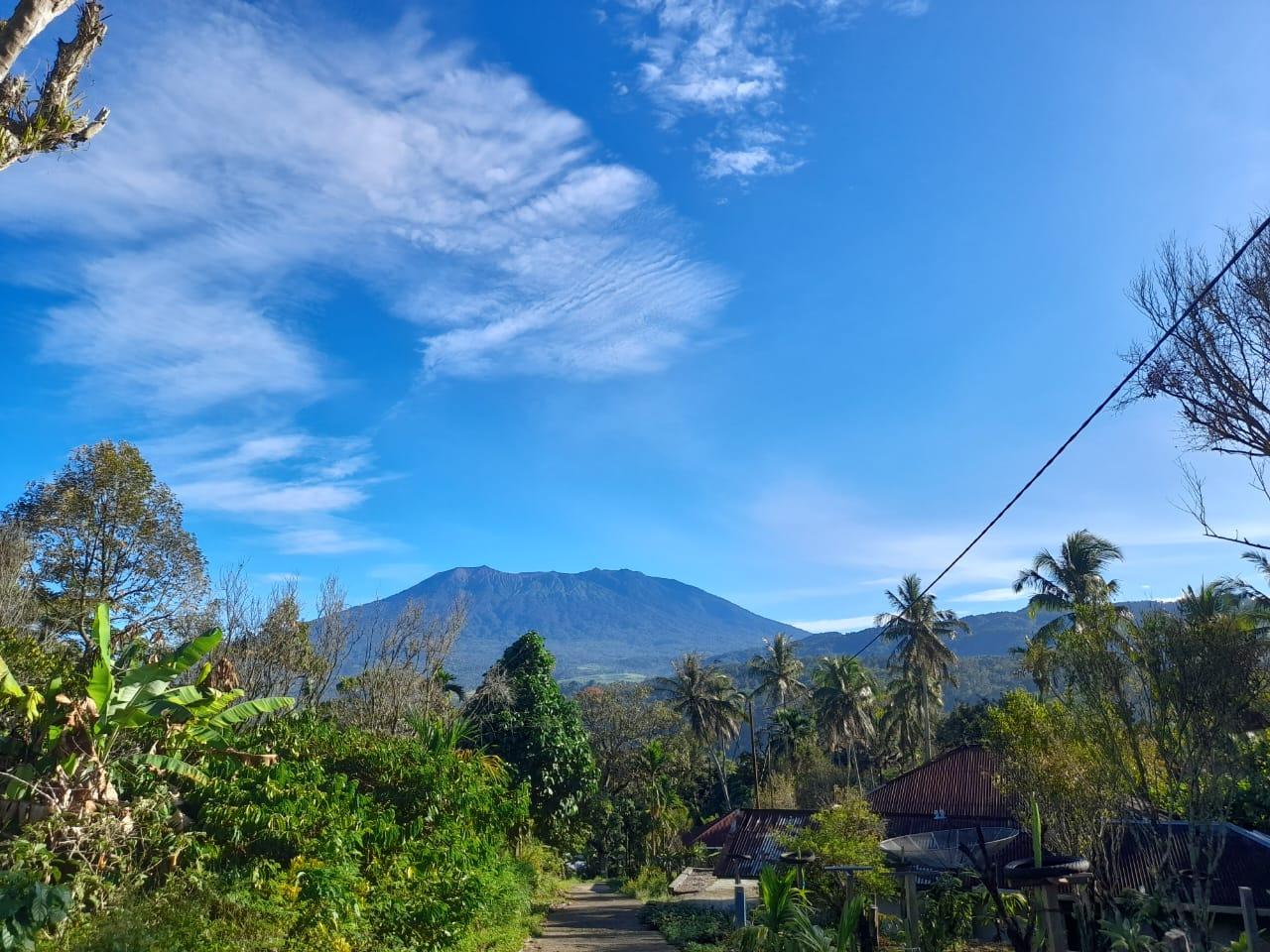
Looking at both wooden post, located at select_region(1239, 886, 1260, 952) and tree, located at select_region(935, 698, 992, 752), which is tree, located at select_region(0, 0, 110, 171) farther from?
tree, located at select_region(935, 698, 992, 752)

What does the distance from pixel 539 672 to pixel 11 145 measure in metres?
22.8

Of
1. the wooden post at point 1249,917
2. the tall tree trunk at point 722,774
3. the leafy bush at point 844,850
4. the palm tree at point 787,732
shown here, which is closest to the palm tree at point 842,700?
the palm tree at point 787,732

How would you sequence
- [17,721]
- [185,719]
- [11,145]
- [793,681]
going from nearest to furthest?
[11,145] → [17,721] → [185,719] → [793,681]

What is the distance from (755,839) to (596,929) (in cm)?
539

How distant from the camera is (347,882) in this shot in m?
9.03

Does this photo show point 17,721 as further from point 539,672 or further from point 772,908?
point 539,672

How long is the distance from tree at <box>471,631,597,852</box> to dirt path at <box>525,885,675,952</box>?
264 cm

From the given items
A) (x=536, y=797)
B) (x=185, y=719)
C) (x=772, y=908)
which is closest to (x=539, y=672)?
(x=536, y=797)

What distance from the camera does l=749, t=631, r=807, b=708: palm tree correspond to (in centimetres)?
5181

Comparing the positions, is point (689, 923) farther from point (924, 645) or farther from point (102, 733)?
point (924, 645)

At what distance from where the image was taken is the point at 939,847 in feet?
44.8

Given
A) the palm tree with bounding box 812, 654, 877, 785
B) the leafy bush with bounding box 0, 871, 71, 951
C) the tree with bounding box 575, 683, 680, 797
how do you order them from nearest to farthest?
1. the leafy bush with bounding box 0, 871, 71, 951
2. the tree with bounding box 575, 683, 680, 797
3. the palm tree with bounding box 812, 654, 877, 785

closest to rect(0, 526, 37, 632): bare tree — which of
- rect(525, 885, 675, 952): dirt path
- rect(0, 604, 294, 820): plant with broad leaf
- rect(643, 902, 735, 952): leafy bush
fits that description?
rect(0, 604, 294, 820): plant with broad leaf

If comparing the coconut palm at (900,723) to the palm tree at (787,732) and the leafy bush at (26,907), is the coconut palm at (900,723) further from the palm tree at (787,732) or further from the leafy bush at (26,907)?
the leafy bush at (26,907)
